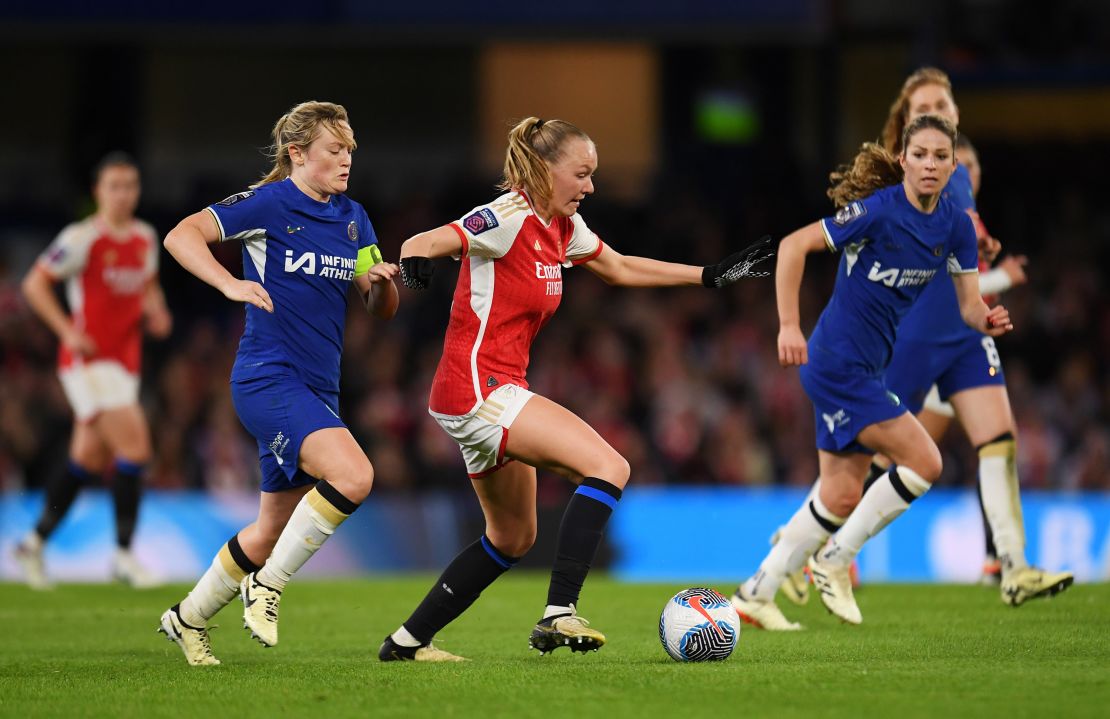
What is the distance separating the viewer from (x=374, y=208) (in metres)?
18.6

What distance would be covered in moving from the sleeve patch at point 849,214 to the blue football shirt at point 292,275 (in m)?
2.18

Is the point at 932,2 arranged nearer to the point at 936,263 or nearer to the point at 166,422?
the point at 166,422

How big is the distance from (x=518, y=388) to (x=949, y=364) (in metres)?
3.14

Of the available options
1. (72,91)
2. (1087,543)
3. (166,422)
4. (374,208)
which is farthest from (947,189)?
(72,91)

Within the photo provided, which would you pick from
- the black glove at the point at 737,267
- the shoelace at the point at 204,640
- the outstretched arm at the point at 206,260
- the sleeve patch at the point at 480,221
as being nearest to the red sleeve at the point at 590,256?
the black glove at the point at 737,267

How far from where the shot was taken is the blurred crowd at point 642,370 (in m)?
14.4

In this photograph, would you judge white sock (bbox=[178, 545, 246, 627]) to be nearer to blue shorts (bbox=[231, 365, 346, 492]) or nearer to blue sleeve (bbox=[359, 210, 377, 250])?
blue shorts (bbox=[231, 365, 346, 492])

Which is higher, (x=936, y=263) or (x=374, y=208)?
(x=374, y=208)

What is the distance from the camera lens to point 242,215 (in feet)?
20.4

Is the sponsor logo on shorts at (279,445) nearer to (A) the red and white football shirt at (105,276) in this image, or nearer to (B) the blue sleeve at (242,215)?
(B) the blue sleeve at (242,215)

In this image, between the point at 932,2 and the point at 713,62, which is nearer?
the point at 932,2

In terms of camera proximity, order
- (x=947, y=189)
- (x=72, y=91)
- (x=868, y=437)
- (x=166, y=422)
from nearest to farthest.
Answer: (x=868, y=437) < (x=947, y=189) < (x=166, y=422) < (x=72, y=91)

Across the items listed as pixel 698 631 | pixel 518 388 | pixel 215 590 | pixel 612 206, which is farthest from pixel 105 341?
pixel 612 206

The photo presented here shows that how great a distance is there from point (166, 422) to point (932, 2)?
906 centimetres
